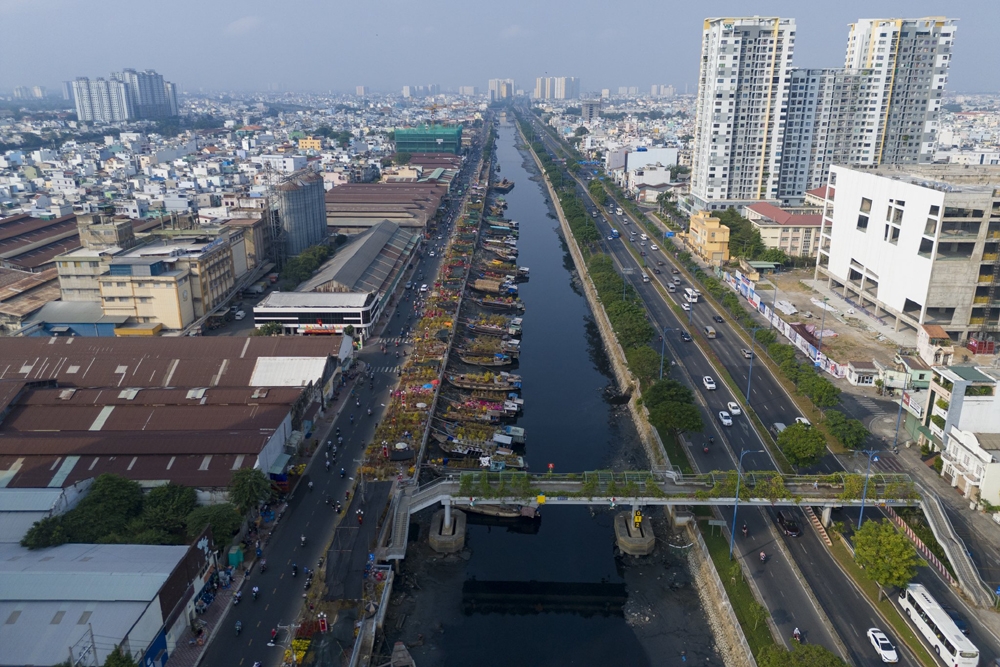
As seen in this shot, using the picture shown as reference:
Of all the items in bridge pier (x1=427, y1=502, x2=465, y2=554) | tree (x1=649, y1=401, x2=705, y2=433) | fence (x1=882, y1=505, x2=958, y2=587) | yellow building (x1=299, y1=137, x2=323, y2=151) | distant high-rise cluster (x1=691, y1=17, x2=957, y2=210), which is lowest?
Answer: bridge pier (x1=427, y1=502, x2=465, y2=554)

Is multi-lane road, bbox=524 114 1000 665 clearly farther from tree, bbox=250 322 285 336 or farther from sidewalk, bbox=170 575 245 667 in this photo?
tree, bbox=250 322 285 336

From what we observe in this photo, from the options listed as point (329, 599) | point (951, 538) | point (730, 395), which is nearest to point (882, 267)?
point (730, 395)

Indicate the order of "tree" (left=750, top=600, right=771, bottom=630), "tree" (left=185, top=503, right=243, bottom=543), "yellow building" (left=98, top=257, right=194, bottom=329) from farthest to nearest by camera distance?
"yellow building" (left=98, top=257, right=194, bottom=329) < "tree" (left=185, top=503, right=243, bottom=543) < "tree" (left=750, top=600, right=771, bottom=630)

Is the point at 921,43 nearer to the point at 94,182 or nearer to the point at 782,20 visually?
the point at 782,20

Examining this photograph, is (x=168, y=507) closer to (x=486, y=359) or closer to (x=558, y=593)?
(x=558, y=593)

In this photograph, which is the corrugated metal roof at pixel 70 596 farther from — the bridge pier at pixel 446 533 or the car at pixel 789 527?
the car at pixel 789 527

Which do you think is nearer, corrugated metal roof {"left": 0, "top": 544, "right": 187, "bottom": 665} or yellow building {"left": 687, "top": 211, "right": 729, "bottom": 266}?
corrugated metal roof {"left": 0, "top": 544, "right": 187, "bottom": 665}

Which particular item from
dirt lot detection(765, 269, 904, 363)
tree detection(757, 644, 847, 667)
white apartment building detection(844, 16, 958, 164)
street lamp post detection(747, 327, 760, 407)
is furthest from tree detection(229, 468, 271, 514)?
white apartment building detection(844, 16, 958, 164)

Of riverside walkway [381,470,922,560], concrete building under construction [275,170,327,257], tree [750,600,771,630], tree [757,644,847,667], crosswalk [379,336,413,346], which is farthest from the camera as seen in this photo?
concrete building under construction [275,170,327,257]
